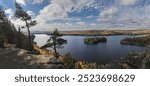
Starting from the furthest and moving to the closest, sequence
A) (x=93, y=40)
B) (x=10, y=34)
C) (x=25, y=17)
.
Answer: (x=10, y=34) < (x=25, y=17) < (x=93, y=40)

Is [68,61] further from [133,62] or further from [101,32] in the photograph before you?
[133,62]

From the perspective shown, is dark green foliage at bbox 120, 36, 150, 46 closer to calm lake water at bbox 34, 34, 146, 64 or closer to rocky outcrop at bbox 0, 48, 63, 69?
calm lake water at bbox 34, 34, 146, 64

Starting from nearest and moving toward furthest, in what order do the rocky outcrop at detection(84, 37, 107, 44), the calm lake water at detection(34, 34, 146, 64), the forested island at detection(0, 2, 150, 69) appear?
the forested island at detection(0, 2, 150, 69), the calm lake water at detection(34, 34, 146, 64), the rocky outcrop at detection(84, 37, 107, 44)

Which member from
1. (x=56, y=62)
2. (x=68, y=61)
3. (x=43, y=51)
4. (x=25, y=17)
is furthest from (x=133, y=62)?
(x=25, y=17)

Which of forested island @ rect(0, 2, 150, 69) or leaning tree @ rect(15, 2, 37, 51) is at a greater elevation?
leaning tree @ rect(15, 2, 37, 51)

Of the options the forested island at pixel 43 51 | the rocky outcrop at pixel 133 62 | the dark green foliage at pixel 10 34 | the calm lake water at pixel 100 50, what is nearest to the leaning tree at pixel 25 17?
the forested island at pixel 43 51

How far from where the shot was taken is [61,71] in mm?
8844

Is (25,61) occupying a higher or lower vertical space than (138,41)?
lower

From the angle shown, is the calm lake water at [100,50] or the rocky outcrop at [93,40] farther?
the rocky outcrop at [93,40]

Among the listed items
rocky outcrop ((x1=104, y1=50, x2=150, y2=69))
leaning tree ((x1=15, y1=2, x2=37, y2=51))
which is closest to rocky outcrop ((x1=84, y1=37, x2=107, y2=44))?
rocky outcrop ((x1=104, y1=50, x2=150, y2=69))

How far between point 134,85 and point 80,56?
2166 mm

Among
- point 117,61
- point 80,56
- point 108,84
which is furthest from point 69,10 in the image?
point 108,84

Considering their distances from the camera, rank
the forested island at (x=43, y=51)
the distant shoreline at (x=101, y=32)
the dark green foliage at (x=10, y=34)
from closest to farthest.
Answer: the forested island at (x=43, y=51)
the distant shoreline at (x=101, y=32)
the dark green foliage at (x=10, y=34)

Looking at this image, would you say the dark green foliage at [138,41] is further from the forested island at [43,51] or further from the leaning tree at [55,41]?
the leaning tree at [55,41]
